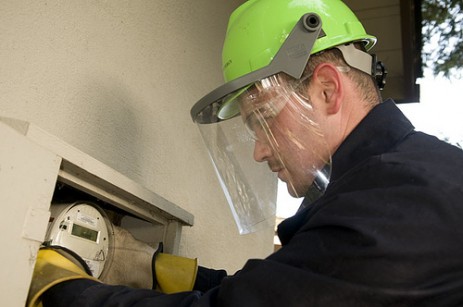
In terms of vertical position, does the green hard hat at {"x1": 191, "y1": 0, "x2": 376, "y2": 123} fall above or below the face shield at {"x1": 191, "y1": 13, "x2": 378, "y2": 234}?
above

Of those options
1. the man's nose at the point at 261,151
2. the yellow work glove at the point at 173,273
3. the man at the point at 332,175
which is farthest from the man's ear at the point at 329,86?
the yellow work glove at the point at 173,273

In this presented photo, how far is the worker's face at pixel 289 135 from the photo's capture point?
980 millimetres

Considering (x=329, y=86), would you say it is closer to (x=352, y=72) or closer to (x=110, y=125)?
(x=352, y=72)

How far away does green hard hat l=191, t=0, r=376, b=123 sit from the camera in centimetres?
97

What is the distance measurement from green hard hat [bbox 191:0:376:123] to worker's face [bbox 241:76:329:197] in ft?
0.17

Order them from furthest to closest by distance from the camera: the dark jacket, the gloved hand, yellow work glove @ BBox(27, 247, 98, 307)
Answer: the gloved hand, yellow work glove @ BBox(27, 247, 98, 307), the dark jacket

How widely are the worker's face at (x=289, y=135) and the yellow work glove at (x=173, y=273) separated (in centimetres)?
32

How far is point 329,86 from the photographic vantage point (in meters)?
0.98

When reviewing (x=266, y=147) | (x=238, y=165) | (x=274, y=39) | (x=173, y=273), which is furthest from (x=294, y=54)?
(x=173, y=273)

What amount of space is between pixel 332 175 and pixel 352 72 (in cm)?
27

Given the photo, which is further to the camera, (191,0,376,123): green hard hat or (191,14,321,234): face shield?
(191,14,321,234): face shield

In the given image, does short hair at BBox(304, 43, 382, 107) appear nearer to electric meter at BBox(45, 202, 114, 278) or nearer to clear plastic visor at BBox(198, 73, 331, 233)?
clear plastic visor at BBox(198, 73, 331, 233)

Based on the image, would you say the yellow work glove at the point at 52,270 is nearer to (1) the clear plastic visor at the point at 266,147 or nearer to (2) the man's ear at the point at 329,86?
(1) the clear plastic visor at the point at 266,147

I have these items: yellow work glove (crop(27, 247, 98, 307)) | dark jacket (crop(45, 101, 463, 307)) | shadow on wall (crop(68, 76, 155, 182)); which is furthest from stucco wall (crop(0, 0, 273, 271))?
dark jacket (crop(45, 101, 463, 307))
